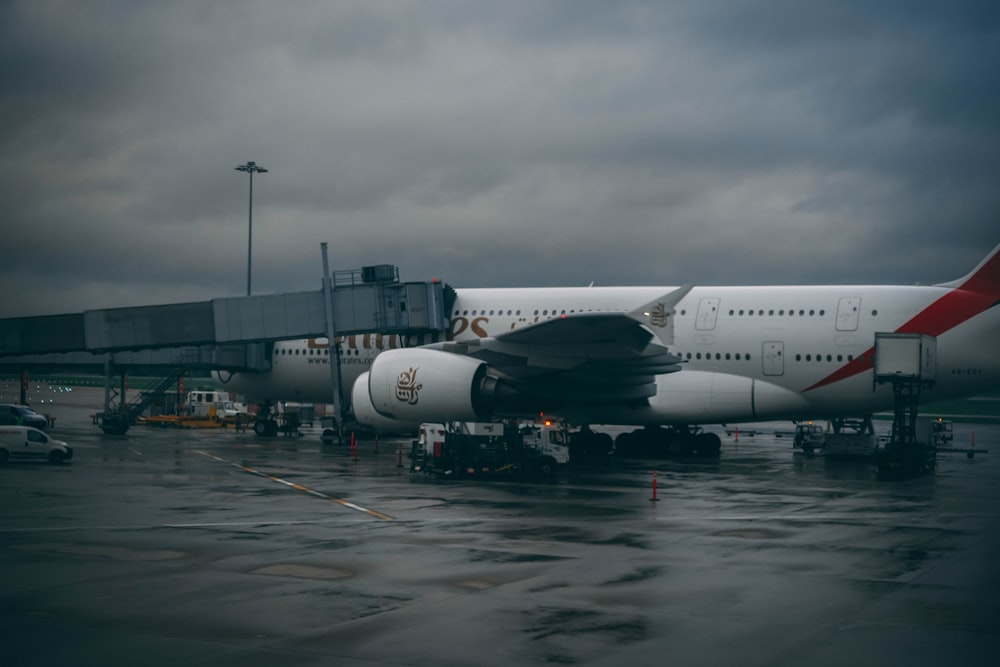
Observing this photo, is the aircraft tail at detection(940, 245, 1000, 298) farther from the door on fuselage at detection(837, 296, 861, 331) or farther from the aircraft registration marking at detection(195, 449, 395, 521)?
the aircraft registration marking at detection(195, 449, 395, 521)

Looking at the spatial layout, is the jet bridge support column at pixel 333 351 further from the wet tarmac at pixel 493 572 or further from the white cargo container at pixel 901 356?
the white cargo container at pixel 901 356

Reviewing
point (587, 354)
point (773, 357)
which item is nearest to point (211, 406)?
point (587, 354)

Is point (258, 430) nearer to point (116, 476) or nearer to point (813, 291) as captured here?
point (116, 476)

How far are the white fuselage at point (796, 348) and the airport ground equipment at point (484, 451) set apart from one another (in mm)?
5285

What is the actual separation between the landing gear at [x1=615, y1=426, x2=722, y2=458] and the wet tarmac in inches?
366

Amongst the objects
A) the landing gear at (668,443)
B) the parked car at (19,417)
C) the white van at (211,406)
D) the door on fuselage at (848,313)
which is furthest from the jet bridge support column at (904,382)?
the parked car at (19,417)

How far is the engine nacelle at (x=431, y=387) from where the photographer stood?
2892 centimetres

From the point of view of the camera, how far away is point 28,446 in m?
28.5

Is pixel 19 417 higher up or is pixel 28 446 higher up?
pixel 19 417

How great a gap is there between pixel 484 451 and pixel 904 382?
12829 millimetres

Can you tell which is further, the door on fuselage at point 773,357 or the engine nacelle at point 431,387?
the door on fuselage at point 773,357

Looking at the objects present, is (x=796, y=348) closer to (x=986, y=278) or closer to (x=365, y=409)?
(x=986, y=278)

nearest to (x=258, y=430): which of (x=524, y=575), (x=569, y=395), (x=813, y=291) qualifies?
(x=569, y=395)

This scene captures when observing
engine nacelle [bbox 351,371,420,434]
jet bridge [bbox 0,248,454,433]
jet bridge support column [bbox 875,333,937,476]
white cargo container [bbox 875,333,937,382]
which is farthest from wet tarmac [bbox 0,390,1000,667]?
jet bridge [bbox 0,248,454,433]
